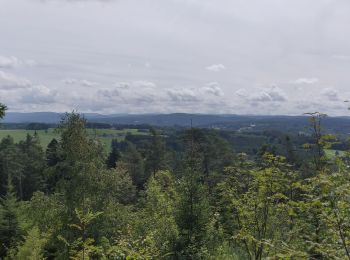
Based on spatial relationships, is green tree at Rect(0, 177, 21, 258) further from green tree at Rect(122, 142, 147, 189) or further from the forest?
green tree at Rect(122, 142, 147, 189)

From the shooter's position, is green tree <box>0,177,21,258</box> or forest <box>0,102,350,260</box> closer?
→ forest <box>0,102,350,260</box>

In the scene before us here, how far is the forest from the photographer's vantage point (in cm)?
645

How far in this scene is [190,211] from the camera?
17453 mm

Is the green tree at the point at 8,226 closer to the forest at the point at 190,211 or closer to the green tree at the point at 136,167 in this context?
the forest at the point at 190,211

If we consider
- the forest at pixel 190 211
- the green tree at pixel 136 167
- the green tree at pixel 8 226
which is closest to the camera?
the forest at pixel 190 211

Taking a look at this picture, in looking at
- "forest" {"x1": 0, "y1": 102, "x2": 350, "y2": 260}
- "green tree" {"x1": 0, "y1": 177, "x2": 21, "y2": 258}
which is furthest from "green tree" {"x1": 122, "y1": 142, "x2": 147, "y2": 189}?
"green tree" {"x1": 0, "y1": 177, "x2": 21, "y2": 258}

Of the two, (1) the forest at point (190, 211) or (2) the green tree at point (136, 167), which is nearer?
(1) the forest at point (190, 211)

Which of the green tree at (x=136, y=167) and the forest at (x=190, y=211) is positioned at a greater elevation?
the forest at (x=190, y=211)

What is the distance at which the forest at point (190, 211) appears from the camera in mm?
6445

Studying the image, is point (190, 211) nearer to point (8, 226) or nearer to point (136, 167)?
point (8, 226)

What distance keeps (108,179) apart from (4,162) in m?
41.2

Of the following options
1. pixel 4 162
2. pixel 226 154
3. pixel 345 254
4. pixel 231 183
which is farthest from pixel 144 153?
pixel 345 254

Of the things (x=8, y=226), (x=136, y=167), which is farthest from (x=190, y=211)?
(x=136, y=167)

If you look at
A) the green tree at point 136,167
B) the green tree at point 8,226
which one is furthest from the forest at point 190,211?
the green tree at point 136,167
